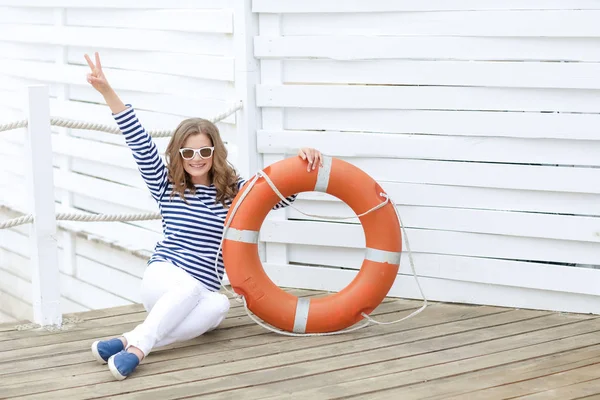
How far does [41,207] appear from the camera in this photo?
3479 millimetres

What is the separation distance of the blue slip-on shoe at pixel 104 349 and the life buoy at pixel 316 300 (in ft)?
1.57

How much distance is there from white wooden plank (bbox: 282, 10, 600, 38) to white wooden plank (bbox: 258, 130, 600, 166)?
1.23 ft

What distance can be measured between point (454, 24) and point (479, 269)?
0.89m

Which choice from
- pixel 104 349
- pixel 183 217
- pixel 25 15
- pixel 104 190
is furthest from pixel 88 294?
pixel 104 349

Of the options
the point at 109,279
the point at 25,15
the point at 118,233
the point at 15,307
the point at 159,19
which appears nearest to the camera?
the point at 159,19

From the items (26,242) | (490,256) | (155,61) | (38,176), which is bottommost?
(26,242)

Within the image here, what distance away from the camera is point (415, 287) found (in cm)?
388

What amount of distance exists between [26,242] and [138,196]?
1.34 m

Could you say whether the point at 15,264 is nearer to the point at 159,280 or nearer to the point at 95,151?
the point at 95,151

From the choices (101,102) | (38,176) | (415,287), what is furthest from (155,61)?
(415,287)

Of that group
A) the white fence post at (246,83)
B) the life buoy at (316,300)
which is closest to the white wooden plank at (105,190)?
the white fence post at (246,83)

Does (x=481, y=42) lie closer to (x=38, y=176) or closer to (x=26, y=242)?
(x=38, y=176)

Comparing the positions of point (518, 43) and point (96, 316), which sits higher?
point (518, 43)

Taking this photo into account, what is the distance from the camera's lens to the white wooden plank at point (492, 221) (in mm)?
3559
